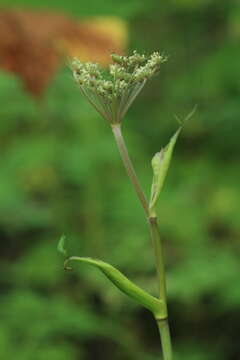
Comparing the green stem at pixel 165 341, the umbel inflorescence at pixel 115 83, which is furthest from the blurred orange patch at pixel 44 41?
the green stem at pixel 165 341

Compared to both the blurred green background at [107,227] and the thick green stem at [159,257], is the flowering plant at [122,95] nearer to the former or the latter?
the thick green stem at [159,257]

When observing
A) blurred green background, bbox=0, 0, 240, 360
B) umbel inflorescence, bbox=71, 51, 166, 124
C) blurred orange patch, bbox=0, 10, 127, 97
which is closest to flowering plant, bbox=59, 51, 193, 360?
umbel inflorescence, bbox=71, 51, 166, 124

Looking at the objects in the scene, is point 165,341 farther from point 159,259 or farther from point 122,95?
point 122,95

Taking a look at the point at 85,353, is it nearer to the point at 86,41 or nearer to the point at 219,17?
the point at 86,41

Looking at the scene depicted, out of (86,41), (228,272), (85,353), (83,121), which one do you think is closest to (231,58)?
(83,121)

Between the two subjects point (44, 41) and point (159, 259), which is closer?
point (159, 259)

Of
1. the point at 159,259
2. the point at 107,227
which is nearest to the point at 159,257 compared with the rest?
the point at 159,259

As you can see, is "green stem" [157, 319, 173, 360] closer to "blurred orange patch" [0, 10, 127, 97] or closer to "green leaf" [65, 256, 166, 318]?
"green leaf" [65, 256, 166, 318]
